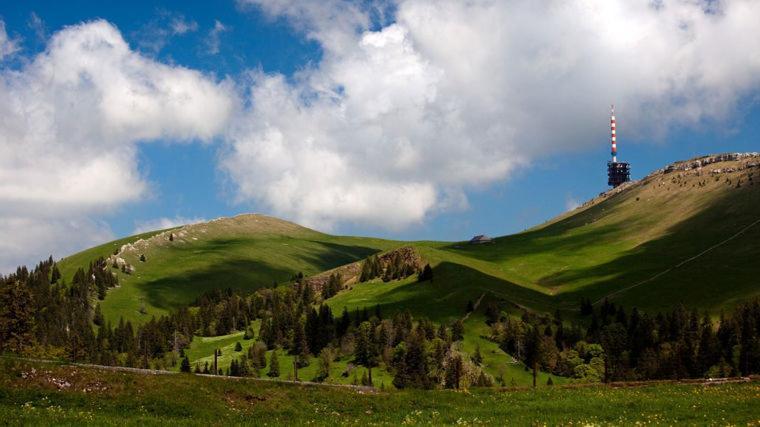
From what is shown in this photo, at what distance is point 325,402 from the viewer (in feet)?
163

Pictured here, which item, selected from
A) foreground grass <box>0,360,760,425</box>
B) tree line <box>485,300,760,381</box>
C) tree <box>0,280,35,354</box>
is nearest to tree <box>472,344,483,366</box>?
tree line <box>485,300,760,381</box>

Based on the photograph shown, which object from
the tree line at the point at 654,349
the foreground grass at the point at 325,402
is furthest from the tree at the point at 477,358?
the foreground grass at the point at 325,402

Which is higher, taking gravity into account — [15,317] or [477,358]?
[15,317]

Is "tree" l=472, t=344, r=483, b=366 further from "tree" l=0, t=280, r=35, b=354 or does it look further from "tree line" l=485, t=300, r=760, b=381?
"tree" l=0, t=280, r=35, b=354

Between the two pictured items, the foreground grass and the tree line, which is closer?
the foreground grass

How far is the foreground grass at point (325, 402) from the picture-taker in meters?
39.0

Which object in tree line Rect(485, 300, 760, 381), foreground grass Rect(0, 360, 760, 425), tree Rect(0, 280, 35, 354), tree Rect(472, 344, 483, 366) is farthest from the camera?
tree Rect(472, 344, 483, 366)

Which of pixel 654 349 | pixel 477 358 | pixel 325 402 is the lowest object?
pixel 477 358

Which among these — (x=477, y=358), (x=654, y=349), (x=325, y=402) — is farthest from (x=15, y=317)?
(x=654, y=349)

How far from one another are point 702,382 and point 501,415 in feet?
87.0

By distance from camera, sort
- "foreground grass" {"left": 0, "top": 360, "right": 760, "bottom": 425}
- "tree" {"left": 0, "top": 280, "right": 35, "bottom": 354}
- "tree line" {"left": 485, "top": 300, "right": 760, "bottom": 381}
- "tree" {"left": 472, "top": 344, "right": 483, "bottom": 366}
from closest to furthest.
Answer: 1. "foreground grass" {"left": 0, "top": 360, "right": 760, "bottom": 425}
2. "tree" {"left": 0, "top": 280, "right": 35, "bottom": 354}
3. "tree line" {"left": 485, "top": 300, "right": 760, "bottom": 381}
4. "tree" {"left": 472, "top": 344, "right": 483, "bottom": 366}

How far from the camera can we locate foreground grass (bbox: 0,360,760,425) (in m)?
39.0

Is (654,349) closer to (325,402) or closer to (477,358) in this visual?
(477,358)

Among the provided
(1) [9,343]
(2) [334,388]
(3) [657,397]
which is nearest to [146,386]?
(2) [334,388]
